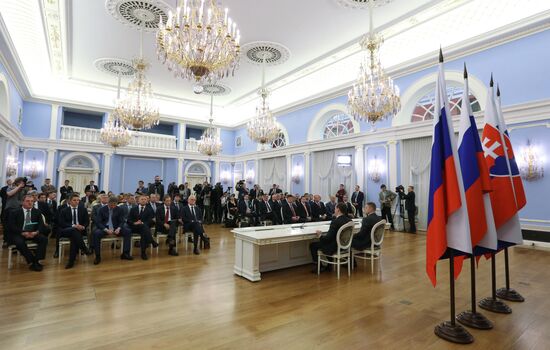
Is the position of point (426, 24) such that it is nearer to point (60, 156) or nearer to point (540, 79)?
point (540, 79)

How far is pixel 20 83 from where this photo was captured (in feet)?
30.8

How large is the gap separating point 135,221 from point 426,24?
8.36 metres

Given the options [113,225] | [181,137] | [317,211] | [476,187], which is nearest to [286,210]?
[317,211]

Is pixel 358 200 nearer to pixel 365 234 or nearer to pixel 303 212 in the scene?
pixel 303 212

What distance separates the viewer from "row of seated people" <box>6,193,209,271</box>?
445 cm

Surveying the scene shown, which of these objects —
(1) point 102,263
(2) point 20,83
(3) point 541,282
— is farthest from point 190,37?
(2) point 20,83

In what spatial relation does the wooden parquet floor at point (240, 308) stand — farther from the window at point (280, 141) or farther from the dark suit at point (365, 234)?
the window at point (280, 141)

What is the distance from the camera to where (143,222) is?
570 cm

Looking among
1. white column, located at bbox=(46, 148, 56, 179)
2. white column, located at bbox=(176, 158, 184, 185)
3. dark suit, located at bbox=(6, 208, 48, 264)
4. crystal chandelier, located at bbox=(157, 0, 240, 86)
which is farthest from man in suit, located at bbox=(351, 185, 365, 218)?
white column, located at bbox=(46, 148, 56, 179)

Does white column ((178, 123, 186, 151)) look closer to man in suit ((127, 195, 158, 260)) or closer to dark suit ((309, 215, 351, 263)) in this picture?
man in suit ((127, 195, 158, 260))

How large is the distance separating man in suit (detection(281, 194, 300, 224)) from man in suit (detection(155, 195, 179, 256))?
2769 millimetres

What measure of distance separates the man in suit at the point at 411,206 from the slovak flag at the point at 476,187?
562 centimetres

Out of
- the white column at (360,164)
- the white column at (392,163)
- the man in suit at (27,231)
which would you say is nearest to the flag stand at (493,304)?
the white column at (392,163)

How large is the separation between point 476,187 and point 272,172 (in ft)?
37.3
